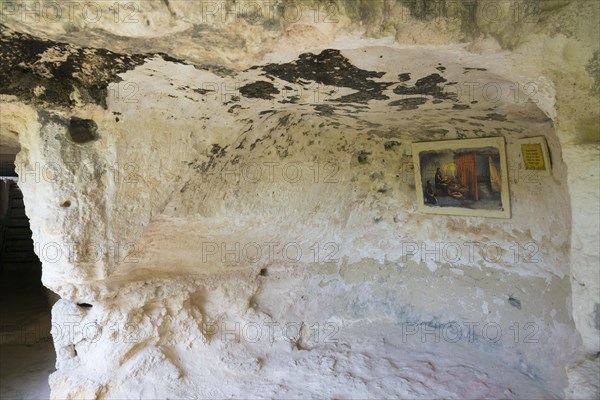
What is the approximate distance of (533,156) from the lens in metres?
2.79

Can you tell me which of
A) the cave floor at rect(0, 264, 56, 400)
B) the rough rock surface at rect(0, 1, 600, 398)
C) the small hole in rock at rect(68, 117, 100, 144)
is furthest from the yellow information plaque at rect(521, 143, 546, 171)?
the cave floor at rect(0, 264, 56, 400)

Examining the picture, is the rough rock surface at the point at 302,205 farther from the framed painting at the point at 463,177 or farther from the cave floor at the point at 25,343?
the cave floor at the point at 25,343

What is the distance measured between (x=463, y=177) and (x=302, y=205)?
1256mm

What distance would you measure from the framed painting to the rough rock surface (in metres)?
0.08

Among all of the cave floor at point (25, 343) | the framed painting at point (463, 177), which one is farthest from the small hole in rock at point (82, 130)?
the cave floor at point (25, 343)

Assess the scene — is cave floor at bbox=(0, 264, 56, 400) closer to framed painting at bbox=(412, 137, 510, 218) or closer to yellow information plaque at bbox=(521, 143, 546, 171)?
framed painting at bbox=(412, 137, 510, 218)

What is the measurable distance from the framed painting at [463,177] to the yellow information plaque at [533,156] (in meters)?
0.14

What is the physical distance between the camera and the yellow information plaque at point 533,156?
274 centimetres

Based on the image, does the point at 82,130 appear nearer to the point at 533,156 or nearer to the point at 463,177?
the point at 463,177

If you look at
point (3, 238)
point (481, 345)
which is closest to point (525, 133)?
point (481, 345)

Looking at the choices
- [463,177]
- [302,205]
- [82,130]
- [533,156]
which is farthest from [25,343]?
[533,156]

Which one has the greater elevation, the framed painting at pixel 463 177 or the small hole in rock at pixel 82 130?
the small hole in rock at pixel 82 130

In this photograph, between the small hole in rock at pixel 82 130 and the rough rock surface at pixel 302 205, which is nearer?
the rough rock surface at pixel 302 205

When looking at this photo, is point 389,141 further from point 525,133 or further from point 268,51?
point 268,51
